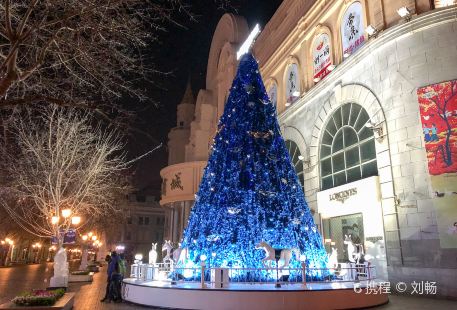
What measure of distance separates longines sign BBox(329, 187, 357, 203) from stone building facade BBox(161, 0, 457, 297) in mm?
52

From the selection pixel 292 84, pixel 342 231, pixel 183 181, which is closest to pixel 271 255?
pixel 342 231

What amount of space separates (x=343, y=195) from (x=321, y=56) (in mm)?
8750

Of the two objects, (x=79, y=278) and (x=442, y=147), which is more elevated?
(x=442, y=147)

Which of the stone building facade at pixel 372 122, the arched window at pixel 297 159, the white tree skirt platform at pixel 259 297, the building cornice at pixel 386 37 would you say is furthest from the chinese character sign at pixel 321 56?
the white tree skirt platform at pixel 259 297

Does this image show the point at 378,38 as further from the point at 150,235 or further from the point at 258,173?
the point at 150,235

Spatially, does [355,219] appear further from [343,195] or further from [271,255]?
[271,255]

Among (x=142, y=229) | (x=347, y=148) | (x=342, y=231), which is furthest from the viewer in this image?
(x=142, y=229)

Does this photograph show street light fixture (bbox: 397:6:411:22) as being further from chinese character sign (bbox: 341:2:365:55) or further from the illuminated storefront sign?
the illuminated storefront sign

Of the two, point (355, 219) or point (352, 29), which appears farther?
point (352, 29)

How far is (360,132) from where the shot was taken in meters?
18.3

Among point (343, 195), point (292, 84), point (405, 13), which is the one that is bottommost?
point (343, 195)

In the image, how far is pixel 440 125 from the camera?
46.6 feet

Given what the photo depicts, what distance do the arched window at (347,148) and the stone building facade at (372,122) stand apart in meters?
0.05

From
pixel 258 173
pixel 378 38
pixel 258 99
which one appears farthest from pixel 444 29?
pixel 258 173
